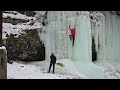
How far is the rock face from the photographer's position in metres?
16.8

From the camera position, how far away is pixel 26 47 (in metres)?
17.2

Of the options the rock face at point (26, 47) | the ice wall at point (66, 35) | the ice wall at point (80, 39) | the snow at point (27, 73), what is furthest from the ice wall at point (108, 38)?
the snow at point (27, 73)

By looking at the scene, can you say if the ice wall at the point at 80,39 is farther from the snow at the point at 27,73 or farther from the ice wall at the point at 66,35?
the snow at the point at 27,73

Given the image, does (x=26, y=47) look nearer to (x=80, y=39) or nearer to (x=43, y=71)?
(x=43, y=71)

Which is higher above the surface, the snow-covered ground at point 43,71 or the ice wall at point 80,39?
the ice wall at point 80,39

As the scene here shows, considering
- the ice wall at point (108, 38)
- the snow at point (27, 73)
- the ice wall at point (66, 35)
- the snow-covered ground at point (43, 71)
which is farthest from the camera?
the ice wall at point (108, 38)

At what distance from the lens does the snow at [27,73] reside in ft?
45.1

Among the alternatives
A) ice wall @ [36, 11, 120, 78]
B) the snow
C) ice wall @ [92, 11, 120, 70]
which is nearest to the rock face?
ice wall @ [36, 11, 120, 78]

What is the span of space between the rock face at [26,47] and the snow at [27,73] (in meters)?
0.93

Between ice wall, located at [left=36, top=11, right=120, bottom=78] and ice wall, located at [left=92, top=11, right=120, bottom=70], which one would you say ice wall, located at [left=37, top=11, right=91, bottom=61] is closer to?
ice wall, located at [left=36, top=11, right=120, bottom=78]

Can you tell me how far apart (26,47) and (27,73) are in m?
2.93
